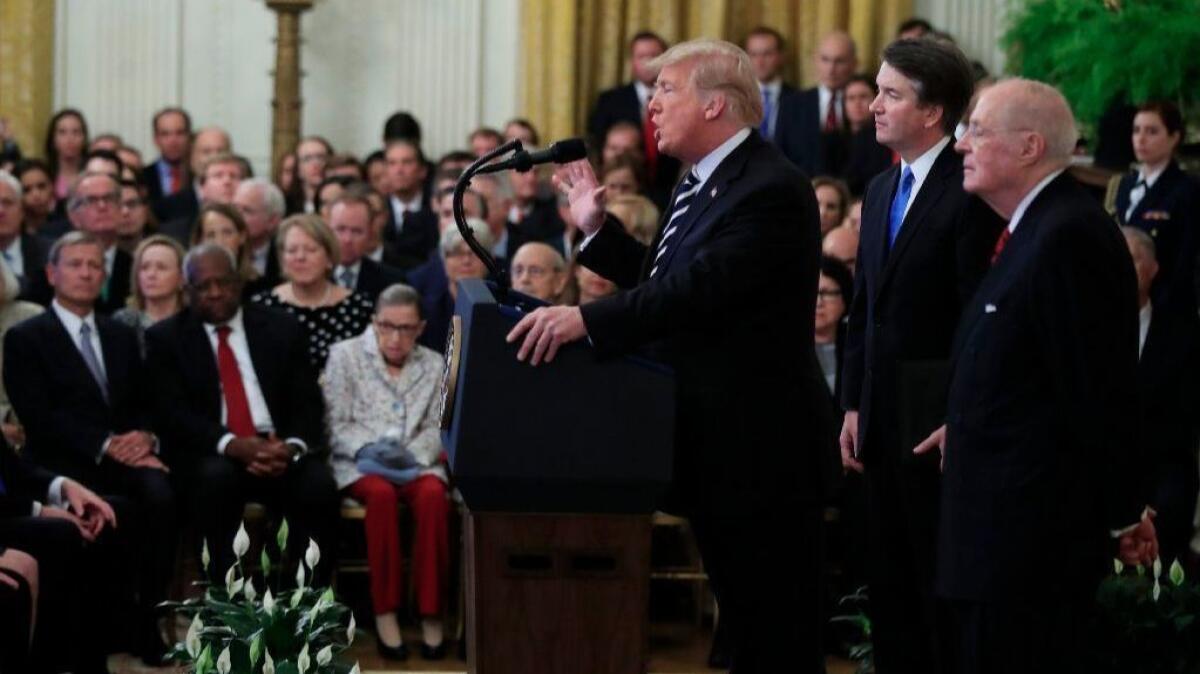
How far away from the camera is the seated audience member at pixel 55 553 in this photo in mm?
6301

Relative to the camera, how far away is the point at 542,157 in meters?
4.41

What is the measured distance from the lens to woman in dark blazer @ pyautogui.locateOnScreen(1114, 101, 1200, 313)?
8.73 metres

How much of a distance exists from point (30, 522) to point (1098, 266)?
3425 mm

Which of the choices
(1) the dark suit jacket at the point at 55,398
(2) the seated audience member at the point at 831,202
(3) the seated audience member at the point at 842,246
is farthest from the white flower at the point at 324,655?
(2) the seated audience member at the point at 831,202

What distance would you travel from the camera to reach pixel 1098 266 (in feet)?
13.9

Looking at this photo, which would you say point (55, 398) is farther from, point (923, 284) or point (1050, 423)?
point (1050, 423)

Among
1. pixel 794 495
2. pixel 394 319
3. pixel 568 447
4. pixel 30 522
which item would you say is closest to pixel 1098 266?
pixel 794 495

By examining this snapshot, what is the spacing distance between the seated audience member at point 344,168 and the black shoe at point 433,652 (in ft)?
11.6

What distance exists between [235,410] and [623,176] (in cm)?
281

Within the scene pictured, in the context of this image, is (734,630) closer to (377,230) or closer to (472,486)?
(472,486)

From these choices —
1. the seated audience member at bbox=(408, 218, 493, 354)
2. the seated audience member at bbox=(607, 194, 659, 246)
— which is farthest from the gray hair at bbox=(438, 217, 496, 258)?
the seated audience member at bbox=(607, 194, 659, 246)

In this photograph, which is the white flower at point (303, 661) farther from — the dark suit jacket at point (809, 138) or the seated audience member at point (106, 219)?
the dark suit jacket at point (809, 138)

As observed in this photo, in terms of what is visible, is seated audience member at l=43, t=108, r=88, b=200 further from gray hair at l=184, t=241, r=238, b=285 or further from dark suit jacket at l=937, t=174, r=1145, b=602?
dark suit jacket at l=937, t=174, r=1145, b=602

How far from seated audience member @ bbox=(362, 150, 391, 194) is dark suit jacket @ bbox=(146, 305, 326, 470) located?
9.80 feet
